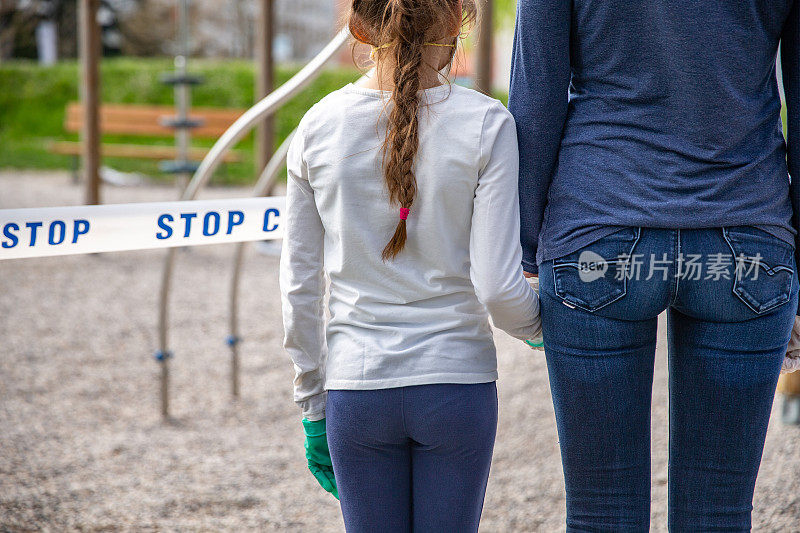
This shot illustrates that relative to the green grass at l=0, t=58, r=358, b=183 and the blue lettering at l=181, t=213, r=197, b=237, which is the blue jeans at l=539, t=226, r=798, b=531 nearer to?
the blue lettering at l=181, t=213, r=197, b=237

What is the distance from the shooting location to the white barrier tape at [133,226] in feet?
6.73

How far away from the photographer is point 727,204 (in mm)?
1460

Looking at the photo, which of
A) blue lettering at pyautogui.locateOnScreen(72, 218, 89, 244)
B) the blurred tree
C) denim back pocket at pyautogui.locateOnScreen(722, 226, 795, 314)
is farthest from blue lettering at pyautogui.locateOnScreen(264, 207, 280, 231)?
the blurred tree

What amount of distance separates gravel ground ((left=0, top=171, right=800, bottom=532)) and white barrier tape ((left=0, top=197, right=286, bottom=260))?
117cm

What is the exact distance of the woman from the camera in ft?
4.80

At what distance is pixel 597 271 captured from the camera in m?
1.49

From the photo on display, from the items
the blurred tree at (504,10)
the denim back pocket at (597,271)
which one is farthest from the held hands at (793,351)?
the blurred tree at (504,10)

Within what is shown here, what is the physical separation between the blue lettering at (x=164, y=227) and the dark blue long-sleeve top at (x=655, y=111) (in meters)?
1.07

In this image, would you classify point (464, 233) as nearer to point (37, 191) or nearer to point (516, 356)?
point (516, 356)

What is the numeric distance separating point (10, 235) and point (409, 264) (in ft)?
3.31

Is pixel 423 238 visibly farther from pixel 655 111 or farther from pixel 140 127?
pixel 140 127

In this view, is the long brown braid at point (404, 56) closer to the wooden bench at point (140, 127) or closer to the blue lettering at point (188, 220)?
the blue lettering at point (188, 220)

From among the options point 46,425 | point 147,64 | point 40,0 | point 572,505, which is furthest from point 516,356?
point 40,0

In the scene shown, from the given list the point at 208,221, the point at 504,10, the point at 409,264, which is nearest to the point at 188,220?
the point at 208,221
